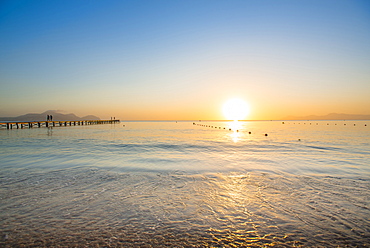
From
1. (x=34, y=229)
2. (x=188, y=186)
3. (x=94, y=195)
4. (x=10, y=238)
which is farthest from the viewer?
(x=188, y=186)

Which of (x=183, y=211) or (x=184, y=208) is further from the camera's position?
(x=184, y=208)

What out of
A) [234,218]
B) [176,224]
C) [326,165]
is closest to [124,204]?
[176,224]

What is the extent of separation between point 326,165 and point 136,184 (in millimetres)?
9748

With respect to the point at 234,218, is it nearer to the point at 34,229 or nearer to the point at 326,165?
the point at 34,229

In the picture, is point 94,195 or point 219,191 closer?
point 94,195

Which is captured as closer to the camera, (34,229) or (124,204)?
(34,229)

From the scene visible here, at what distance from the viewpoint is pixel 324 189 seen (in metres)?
6.46

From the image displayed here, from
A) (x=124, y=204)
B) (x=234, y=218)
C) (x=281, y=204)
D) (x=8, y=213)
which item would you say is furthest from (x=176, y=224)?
(x=8, y=213)

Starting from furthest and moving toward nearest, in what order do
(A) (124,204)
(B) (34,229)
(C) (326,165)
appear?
(C) (326,165) → (A) (124,204) → (B) (34,229)

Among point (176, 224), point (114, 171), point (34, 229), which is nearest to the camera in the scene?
point (34, 229)

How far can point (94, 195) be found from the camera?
582 centimetres

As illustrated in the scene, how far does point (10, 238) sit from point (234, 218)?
14.3 feet

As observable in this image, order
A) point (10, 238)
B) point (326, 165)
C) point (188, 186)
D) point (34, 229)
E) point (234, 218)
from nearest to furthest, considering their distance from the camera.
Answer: point (10, 238)
point (34, 229)
point (234, 218)
point (188, 186)
point (326, 165)

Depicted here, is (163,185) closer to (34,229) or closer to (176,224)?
(176,224)
